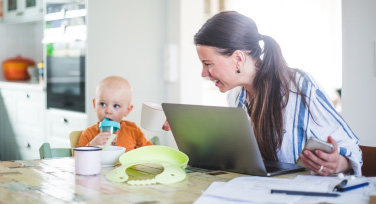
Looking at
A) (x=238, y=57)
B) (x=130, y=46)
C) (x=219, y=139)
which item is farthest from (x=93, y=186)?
(x=130, y=46)

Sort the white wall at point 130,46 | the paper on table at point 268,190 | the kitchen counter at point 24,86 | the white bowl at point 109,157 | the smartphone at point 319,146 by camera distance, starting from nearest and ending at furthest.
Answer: the paper on table at point 268,190
the smartphone at point 319,146
the white bowl at point 109,157
the white wall at point 130,46
the kitchen counter at point 24,86

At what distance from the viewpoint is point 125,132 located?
99.1 inches

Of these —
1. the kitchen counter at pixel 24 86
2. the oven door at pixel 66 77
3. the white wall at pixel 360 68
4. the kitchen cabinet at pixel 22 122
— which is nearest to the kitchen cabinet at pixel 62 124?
the oven door at pixel 66 77

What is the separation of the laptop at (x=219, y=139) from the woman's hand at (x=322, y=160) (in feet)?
0.32

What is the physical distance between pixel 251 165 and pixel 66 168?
614mm

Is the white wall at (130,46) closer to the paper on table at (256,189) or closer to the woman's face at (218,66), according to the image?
the woman's face at (218,66)

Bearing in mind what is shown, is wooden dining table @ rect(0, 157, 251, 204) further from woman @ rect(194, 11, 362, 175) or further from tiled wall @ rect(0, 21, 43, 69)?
tiled wall @ rect(0, 21, 43, 69)

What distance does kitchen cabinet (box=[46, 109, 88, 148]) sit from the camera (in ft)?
12.9

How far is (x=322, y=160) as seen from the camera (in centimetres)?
144

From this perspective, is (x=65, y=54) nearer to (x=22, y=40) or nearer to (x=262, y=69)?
(x=22, y=40)

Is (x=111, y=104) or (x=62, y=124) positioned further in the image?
(x=62, y=124)

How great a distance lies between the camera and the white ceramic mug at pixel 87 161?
154cm

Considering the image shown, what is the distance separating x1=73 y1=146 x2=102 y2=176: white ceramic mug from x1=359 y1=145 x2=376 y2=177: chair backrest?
90 centimetres

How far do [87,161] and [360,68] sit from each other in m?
1.62
